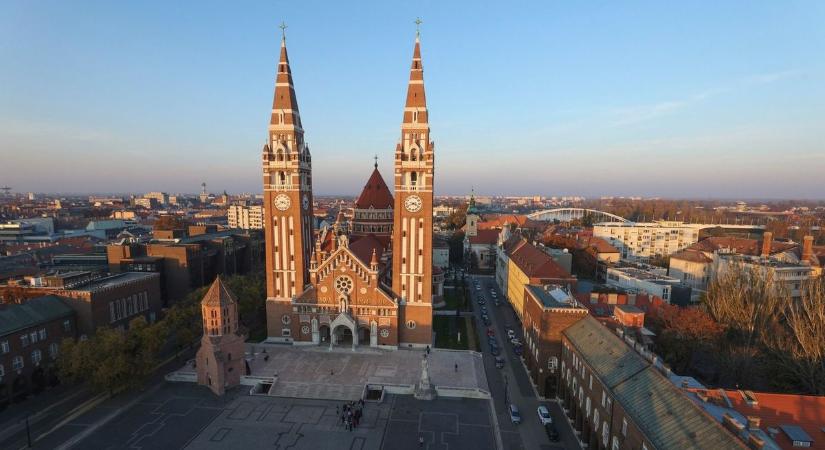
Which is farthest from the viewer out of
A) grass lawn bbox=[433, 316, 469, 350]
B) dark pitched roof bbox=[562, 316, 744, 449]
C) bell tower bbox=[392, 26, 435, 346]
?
grass lawn bbox=[433, 316, 469, 350]

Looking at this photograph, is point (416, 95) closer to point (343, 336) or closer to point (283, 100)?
point (283, 100)

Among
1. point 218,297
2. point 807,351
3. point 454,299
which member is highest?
point 218,297

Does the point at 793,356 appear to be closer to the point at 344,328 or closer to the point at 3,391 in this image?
the point at 344,328

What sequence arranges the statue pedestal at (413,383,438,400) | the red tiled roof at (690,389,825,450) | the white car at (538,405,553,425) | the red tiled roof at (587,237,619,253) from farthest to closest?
1. the red tiled roof at (587,237,619,253)
2. the statue pedestal at (413,383,438,400)
3. the white car at (538,405,553,425)
4. the red tiled roof at (690,389,825,450)

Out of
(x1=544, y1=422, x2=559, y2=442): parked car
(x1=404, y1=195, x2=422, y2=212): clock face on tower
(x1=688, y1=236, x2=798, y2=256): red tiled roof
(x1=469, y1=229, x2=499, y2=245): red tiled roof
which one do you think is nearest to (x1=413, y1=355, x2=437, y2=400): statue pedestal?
(x1=544, y1=422, x2=559, y2=442): parked car

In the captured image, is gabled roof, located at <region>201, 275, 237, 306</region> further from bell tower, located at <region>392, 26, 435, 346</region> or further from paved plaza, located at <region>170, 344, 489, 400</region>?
bell tower, located at <region>392, 26, 435, 346</region>

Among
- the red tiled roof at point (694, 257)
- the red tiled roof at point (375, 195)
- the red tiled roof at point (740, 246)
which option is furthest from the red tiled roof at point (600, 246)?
the red tiled roof at point (375, 195)

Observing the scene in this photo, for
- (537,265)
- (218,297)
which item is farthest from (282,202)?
(537,265)
